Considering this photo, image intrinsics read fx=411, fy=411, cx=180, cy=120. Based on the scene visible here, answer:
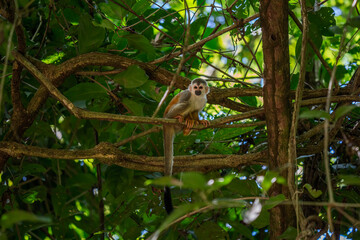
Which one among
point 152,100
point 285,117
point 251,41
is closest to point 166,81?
point 152,100

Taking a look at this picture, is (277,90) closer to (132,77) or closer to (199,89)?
(132,77)

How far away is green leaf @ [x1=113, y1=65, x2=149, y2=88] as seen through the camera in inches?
102

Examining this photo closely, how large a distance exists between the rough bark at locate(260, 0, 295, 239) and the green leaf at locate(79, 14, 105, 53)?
3.74 ft

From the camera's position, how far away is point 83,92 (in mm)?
2816

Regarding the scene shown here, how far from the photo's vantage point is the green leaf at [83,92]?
2.79 meters

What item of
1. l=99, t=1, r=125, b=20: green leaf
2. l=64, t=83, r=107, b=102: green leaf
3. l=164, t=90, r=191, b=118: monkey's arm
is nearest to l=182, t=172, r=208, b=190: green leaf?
l=64, t=83, r=107, b=102: green leaf

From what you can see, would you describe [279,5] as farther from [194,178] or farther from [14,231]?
[14,231]

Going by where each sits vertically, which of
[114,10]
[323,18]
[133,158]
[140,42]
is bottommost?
[133,158]

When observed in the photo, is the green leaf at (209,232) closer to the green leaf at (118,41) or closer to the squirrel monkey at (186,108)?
the squirrel monkey at (186,108)

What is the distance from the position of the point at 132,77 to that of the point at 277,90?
90 centimetres

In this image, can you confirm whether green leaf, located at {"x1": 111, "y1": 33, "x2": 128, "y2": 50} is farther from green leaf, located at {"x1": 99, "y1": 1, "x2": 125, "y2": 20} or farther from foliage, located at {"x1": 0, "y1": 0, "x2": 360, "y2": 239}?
green leaf, located at {"x1": 99, "y1": 1, "x2": 125, "y2": 20}

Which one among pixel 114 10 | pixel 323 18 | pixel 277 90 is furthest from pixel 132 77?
pixel 323 18

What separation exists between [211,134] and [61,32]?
1.67 meters

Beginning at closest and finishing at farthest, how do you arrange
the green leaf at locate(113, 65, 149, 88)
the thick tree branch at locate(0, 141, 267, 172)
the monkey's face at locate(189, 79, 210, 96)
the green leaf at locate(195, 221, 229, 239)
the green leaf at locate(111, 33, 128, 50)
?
the green leaf at locate(113, 65, 149, 88) → the green leaf at locate(195, 221, 229, 239) → the thick tree branch at locate(0, 141, 267, 172) → the green leaf at locate(111, 33, 128, 50) → the monkey's face at locate(189, 79, 210, 96)
